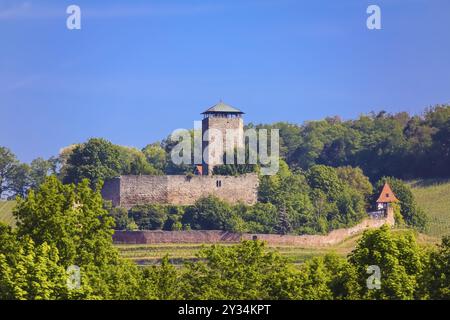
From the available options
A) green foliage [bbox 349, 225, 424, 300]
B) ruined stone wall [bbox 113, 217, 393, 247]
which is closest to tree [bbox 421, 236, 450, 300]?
green foliage [bbox 349, 225, 424, 300]

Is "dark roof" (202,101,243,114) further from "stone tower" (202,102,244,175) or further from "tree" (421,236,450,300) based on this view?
"tree" (421,236,450,300)

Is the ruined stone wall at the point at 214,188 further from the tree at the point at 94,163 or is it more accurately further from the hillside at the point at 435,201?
the hillside at the point at 435,201

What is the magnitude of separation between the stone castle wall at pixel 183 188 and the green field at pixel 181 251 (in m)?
9.53

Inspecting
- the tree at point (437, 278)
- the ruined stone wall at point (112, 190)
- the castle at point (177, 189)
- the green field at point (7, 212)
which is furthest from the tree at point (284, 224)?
the tree at point (437, 278)

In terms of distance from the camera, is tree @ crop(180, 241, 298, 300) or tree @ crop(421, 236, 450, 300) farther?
tree @ crop(180, 241, 298, 300)

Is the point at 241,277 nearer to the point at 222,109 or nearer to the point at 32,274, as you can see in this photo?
the point at 32,274

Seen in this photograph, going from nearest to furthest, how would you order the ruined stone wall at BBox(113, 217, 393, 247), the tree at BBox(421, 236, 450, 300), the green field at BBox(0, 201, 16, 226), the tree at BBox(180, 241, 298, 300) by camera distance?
1. the tree at BBox(421, 236, 450, 300)
2. the tree at BBox(180, 241, 298, 300)
3. the ruined stone wall at BBox(113, 217, 393, 247)
4. the green field at BBox(0, 201, 16, 226)

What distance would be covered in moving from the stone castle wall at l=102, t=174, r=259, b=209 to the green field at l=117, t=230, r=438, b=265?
953cm

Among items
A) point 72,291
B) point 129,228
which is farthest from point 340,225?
point 72,291

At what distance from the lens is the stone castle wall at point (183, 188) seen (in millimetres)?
97062

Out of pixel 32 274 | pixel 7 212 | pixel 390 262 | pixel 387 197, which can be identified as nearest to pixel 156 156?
pixel 7 212

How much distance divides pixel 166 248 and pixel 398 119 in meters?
57.4

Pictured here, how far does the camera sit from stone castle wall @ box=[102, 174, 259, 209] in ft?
318

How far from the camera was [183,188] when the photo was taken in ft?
323
